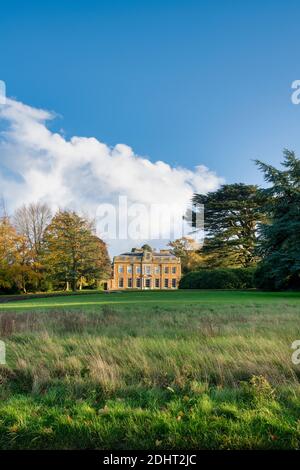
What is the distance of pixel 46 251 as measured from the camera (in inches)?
1734

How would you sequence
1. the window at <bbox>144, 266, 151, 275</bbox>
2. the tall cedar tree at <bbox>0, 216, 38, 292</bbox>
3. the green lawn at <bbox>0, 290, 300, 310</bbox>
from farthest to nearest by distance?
the window at <bbox>144, 266, 151, 275</bbox>, the tall cedar tree at <bbox>0, 216, 38, 292</bbox>, the green lawn at <bbox>0, 290, 300, 310</bbox>

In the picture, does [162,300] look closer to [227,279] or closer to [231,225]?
[227,279]

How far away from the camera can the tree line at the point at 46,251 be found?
133ft

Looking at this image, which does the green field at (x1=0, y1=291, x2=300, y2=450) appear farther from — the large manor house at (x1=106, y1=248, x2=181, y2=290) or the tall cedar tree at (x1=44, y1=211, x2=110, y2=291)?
the large manor house at (x1=106, y1=248, x2=181, y2=290)

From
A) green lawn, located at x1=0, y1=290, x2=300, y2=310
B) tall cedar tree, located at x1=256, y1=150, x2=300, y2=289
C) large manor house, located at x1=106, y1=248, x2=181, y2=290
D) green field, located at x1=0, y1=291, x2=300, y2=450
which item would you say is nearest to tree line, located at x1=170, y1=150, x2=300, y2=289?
tall cedar tree, located at x1=256, y1=150, x2=300, y2=289

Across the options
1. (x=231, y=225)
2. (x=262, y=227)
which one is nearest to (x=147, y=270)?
(x=231, y=225)

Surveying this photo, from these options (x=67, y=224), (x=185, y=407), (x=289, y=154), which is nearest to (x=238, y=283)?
(x=289, y=154)

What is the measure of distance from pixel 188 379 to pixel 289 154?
2898cm

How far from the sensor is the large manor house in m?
74.8

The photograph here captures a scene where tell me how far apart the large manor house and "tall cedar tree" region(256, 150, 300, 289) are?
43120mm

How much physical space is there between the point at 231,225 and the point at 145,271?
3268cm

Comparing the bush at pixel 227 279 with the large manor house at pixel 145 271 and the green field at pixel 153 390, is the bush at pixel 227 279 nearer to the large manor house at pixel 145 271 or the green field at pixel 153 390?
the green field at pixel 153 390

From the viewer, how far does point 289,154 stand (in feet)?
99.1

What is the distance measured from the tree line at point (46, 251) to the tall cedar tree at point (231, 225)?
566 inches
